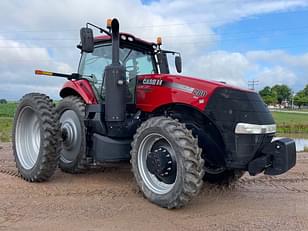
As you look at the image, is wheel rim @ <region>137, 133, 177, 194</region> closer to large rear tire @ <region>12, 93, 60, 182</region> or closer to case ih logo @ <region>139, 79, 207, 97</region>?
case ih logo @ <region>139, 79, 207, 97</region>

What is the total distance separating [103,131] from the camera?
5.34 meters

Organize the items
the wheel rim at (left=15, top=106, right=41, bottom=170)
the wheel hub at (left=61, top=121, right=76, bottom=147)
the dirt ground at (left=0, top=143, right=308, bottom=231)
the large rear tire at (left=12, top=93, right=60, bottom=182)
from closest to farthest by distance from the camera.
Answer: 1. the dirt ground at (left=0, top=143, right=308, bottom=231)
2. the large rear tire at (left=12, top=93, right=60, bottom=182)
3. the wheel hub at (left=61, top=121, right=76, bottom=147)
4. the wheel rim at (left=15, top=106, right=41, bottom=170)

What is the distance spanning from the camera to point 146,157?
463 centimetres

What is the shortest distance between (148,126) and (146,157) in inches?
16.8

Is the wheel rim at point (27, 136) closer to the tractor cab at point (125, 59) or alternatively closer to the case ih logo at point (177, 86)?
the tractor cab at point (125, 59)

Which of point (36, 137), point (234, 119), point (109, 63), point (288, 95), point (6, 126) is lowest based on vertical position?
point (6, 126)

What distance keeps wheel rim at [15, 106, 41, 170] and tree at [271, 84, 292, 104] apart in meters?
113

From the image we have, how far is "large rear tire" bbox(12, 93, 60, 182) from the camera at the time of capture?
518 centimetres

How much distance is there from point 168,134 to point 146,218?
976mm

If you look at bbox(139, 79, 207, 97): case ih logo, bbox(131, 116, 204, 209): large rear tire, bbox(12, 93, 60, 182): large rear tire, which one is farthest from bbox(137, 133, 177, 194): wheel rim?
bbox(12, 93, 60, 182): large rear tire

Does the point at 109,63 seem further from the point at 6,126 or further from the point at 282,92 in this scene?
the point at 282,92

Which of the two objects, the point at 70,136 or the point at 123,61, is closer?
the point at 123,61

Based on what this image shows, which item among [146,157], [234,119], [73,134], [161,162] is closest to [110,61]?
[73,134]

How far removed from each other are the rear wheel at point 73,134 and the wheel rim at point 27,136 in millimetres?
443
